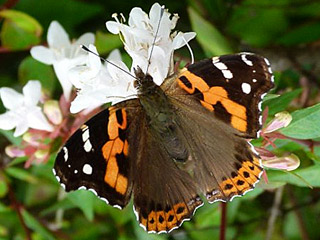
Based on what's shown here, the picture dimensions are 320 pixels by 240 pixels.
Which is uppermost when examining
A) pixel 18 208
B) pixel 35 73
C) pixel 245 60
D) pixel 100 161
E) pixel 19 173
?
pixel 245 60

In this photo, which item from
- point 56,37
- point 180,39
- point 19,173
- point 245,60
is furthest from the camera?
point 19,173

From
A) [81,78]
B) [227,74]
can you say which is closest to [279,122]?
[227,74]

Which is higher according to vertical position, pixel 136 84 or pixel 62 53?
pixel 136 84

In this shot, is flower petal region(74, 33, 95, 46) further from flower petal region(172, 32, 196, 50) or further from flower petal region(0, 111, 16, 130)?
flower petal region(172, 32, 196, 50)

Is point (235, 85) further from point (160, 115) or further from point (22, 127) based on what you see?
point (22, 127)

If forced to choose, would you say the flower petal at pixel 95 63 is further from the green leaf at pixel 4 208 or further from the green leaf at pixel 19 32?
the green leaf at pixel 4 208
